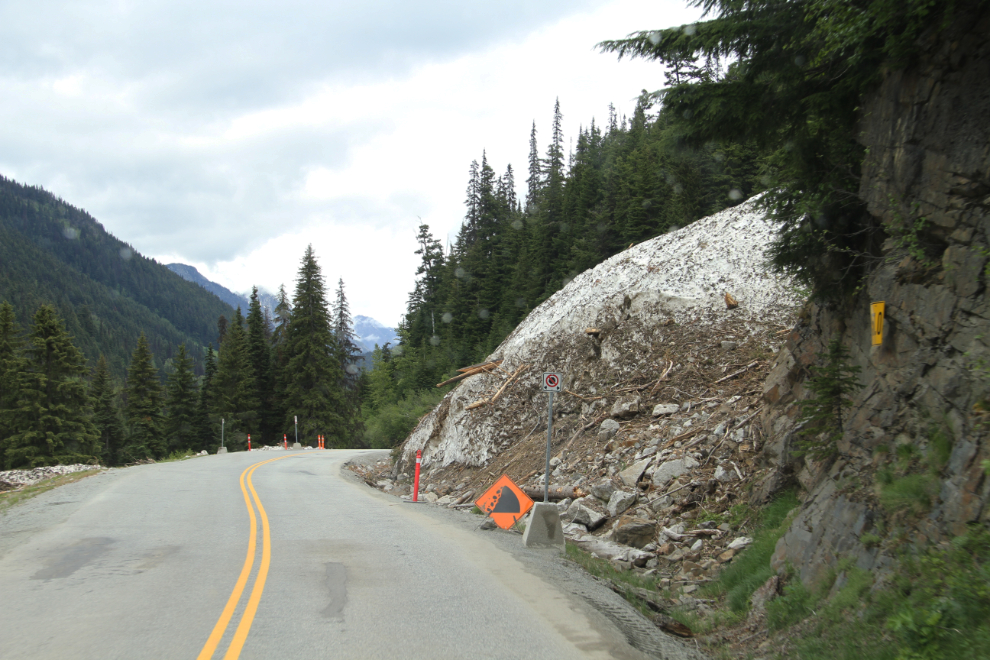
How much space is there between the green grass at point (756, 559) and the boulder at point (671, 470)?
2.27 meters

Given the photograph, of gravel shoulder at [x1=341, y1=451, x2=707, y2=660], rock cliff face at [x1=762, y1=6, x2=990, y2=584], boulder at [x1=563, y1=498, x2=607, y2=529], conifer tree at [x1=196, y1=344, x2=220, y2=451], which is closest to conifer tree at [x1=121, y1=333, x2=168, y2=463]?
conifer tree at [x1=196, y1=344, x2=220, y2=451]

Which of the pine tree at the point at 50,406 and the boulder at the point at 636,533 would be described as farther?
the pine tree at the point at 50,406

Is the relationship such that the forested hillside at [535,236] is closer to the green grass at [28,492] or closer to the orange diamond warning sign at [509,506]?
the orange diamond warning sign at [509,506]

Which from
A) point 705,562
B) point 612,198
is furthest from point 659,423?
point 612,198

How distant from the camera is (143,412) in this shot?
169 feet

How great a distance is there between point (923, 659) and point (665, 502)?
6.44m

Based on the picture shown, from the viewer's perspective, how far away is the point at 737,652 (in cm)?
575

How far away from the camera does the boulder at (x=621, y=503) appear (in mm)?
11102

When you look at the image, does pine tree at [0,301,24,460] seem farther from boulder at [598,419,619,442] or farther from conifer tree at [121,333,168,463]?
boulder at [598,419,619,442]

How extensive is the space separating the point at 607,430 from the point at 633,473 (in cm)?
297

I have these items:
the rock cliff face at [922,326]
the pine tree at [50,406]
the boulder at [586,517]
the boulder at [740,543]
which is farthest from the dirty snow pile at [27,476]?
the rock cliff face at [922,326]

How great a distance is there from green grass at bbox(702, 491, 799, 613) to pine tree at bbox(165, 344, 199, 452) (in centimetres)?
5415

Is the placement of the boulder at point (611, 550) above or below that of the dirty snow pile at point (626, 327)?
below

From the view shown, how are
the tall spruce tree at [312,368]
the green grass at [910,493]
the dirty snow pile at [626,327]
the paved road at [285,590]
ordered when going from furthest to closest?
the tall spruce tree at [312,368] → the dirty snow pile at [626,327] → the green grass at [910,493] → the paved road at [285,590]
